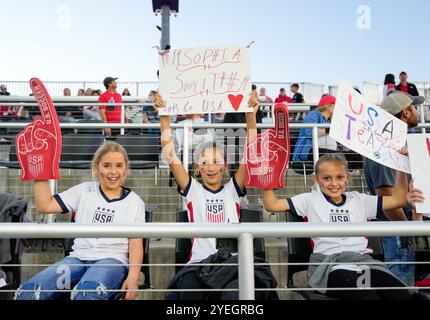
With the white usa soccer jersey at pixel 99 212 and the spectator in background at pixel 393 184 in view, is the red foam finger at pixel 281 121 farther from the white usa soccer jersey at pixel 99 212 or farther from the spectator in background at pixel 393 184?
the white usa soccer jersey at pixel 99 212

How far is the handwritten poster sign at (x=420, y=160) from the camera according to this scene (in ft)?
7.18

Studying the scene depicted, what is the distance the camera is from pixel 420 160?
7.39 ft

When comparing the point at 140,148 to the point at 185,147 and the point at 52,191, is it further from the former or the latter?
the point at 52,191

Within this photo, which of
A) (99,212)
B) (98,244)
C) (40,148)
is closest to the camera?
(40,148)

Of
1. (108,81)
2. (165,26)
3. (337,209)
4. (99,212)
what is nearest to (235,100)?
(337,209)

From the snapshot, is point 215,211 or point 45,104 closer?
point 45,104

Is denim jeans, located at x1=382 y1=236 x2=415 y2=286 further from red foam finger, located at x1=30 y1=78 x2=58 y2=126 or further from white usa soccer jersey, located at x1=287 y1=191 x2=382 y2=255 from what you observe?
red foam finger, located at x1=30 y1=78 x2=58 y2=126

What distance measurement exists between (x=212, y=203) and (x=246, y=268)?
1.32 meters

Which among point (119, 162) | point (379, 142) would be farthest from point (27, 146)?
point (379, 142)

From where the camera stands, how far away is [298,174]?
5020 mm

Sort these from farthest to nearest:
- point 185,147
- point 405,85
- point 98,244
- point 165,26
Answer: point 405,85 < point 165,26 < point 185,147 < point 98,244

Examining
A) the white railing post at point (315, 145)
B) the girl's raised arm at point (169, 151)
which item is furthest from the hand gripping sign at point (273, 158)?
the white railing post at point (315, 145)

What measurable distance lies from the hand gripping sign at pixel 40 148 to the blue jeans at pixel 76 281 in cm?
52

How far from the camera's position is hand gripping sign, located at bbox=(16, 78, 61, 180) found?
237 centimetres
